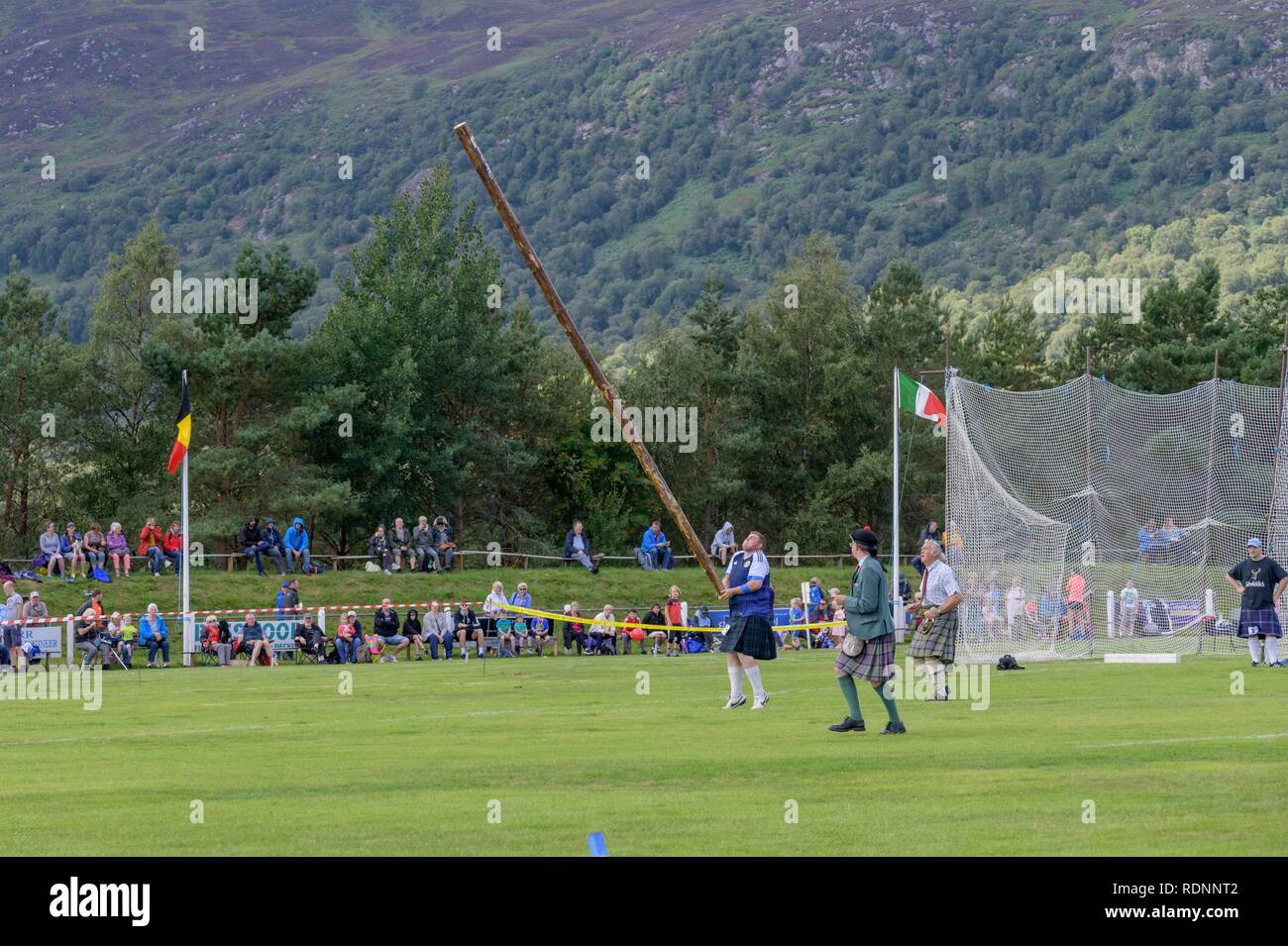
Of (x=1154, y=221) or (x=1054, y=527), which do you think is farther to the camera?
(x=1154, y=221)

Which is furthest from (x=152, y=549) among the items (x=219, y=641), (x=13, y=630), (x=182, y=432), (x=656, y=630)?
(x=656, y=630)

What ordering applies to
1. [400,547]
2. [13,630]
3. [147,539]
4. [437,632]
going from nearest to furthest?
[13,630]
[437,632]
[147,539]
[400,547]

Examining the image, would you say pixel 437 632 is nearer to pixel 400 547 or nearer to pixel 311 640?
pixel 311 640

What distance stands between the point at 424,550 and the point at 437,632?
9.61 meters

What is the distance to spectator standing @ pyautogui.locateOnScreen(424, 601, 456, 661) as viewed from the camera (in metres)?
33.5

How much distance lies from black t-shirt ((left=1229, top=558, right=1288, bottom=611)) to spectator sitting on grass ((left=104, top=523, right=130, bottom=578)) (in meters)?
21.9

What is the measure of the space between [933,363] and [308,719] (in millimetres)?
55264

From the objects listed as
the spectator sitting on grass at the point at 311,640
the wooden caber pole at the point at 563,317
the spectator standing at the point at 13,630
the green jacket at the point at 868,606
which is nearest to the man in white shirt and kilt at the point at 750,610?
the green jacket at the point at 868,606

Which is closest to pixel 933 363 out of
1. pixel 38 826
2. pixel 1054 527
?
pixel 1054 527

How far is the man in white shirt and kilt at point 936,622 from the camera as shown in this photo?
62.6 feet

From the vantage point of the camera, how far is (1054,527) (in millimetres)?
30141

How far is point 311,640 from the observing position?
32.6 meters
